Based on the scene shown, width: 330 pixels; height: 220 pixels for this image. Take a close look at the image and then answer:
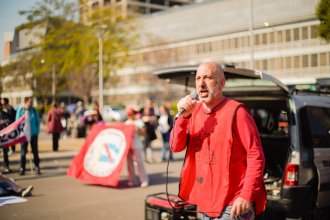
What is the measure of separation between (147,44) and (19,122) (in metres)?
48.8

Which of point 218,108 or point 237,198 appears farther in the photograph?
point 218,108

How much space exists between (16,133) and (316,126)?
6.92 meters

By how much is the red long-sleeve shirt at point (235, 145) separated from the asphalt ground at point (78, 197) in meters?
4.04

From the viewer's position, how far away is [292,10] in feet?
41.0

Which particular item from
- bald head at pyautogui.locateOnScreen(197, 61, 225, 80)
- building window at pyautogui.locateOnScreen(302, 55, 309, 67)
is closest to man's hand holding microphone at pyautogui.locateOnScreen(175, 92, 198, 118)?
bald head at pyautogui.locateOnScreen(197, 61, 225, 80)

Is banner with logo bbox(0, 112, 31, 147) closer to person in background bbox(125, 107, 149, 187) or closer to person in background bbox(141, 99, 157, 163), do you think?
person in background bbox(125, 107, 149, 187)

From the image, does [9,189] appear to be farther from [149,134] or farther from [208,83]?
[208,83]

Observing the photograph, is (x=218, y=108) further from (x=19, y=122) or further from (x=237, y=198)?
(x=19, y=122)

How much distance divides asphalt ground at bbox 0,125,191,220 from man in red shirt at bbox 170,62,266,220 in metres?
4.07

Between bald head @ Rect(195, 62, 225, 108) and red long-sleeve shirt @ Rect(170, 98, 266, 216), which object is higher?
bald head @ Rect(195, 62, 225, 108)

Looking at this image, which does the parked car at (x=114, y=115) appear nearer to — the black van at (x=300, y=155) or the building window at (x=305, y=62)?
the building window at (x=305, y=62)

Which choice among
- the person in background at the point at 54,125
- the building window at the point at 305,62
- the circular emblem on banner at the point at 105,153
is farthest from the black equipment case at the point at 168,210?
the building window at the point at 305,62

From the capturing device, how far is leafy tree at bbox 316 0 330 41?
10.7m

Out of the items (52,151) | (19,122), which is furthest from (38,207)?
(52,151)
